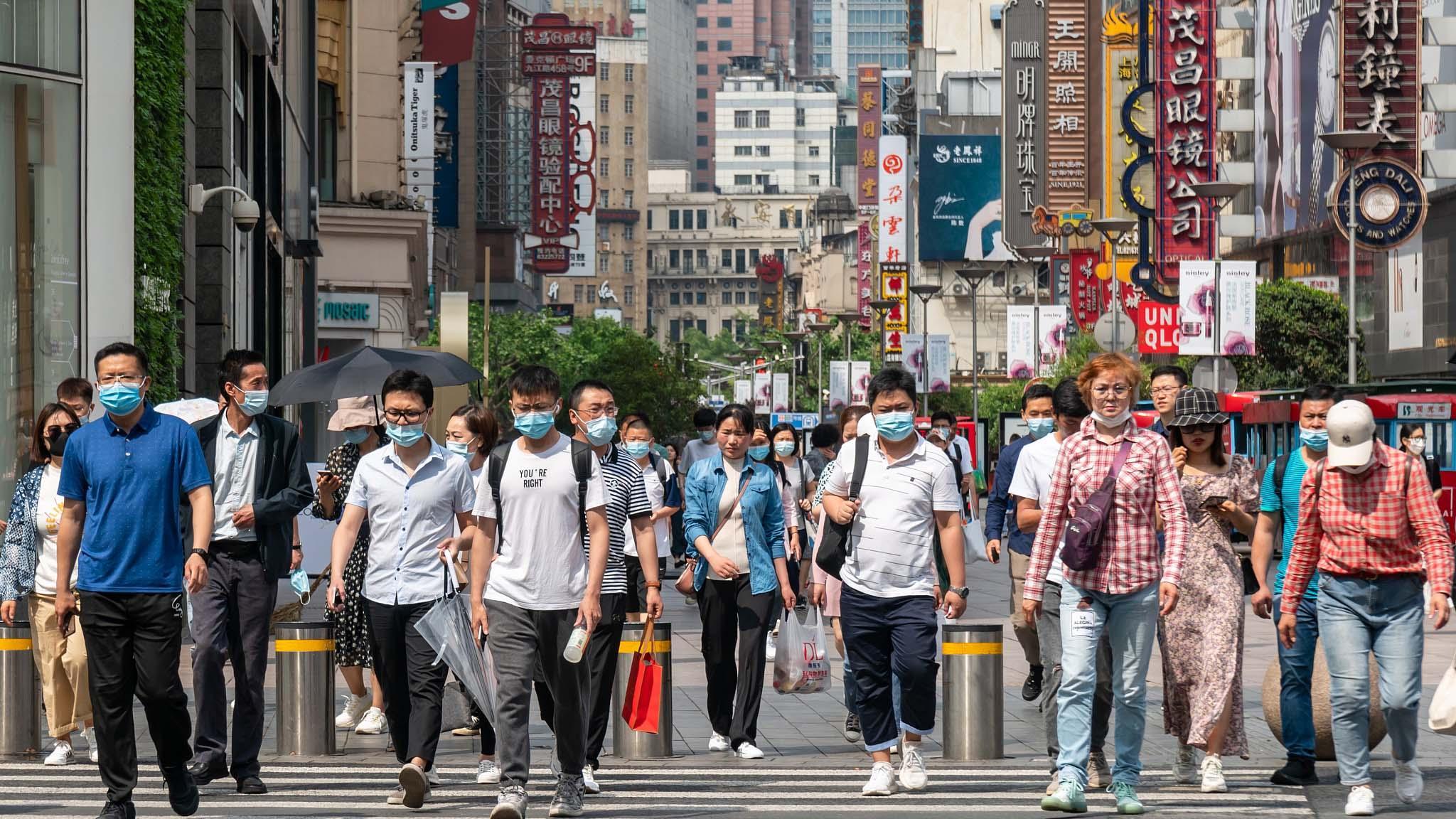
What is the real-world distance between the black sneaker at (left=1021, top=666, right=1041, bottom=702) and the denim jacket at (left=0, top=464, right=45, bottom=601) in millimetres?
6343

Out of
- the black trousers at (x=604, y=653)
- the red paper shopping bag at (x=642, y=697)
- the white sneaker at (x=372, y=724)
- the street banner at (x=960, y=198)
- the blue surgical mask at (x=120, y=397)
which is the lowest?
the white sneaker at (x=372, y=724)

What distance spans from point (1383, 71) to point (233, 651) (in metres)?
38.0

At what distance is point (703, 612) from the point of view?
1161 centimetres

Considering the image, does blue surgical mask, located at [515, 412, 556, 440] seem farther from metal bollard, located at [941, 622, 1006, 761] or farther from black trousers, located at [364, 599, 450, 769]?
metal bollard, located at [941, 622, 1006, 761]

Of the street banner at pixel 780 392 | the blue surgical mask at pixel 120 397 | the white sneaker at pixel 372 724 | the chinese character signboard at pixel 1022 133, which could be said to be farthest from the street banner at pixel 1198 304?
the chinese character signboard at pixel 1022 133

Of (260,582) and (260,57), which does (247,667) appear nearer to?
(260,582)

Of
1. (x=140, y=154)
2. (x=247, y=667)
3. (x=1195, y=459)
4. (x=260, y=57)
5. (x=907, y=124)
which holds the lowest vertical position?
(x=247, y=667)

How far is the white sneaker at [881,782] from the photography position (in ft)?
31.6

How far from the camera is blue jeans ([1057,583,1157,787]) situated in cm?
896

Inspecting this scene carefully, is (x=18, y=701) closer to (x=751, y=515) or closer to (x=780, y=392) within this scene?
(x=751, y=515)

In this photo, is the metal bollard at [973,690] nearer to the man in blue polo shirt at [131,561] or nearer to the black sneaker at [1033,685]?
the black sneaker at [1033,685]

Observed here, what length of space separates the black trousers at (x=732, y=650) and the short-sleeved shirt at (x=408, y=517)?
2.31 metres

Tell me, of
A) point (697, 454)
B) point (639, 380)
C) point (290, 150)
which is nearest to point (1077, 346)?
point (639, 380)

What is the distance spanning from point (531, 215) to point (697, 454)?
7442 cm
